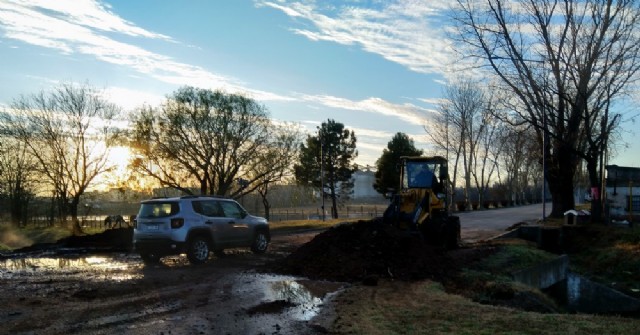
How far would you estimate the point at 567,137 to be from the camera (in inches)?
1058

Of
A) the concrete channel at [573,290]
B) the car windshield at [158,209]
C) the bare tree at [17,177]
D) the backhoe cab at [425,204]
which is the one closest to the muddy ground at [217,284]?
the backhoe cab at [425,204]

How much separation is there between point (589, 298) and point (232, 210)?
11.4 meters

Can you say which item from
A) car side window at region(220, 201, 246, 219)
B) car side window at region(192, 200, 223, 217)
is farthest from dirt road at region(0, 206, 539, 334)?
car side window at region(220, 201, 246, 219)

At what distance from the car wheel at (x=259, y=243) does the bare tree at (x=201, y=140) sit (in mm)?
25849

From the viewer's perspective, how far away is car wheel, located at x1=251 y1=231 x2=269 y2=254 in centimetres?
1720

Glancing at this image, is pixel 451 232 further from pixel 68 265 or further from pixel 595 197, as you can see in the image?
pixel 68 265

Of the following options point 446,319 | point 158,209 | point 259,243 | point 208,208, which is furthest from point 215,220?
point 446,319

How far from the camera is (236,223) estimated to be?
16.1 meters

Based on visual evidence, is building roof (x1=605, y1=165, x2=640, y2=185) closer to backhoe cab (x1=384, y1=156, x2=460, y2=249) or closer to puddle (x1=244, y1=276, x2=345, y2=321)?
backhoe cab (x1=384, y1=156, x2=460, y2=249)

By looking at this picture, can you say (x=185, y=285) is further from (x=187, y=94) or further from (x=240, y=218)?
(x=187, y=94)

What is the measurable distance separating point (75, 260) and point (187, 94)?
90.5ft

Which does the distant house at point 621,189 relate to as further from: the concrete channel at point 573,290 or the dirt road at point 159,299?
the dirt road at point 159,299

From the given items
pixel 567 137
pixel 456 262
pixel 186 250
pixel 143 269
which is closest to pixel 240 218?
pixel 186 250

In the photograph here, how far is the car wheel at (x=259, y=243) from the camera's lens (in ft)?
56.4
